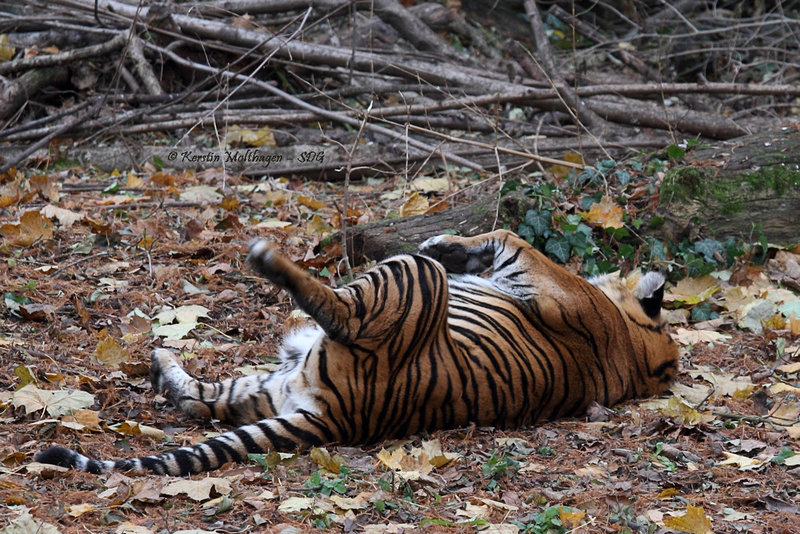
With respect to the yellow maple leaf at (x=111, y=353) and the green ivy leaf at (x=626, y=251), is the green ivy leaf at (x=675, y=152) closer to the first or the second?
the green ivy leaf at (x=626, y=251)

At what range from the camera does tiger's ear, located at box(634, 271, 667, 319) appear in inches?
201

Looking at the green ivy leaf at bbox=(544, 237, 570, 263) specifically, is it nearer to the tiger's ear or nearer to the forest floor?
the forest floor

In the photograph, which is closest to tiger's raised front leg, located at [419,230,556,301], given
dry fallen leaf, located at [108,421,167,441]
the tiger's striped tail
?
the tiger's striped tail

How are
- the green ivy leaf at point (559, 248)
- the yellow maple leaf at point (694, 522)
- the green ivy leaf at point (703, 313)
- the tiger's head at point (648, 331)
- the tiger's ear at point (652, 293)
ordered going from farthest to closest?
the green ivy leaf at point (559, 248), the green ivy leaf at point (703, 313), the tiger's ear at point (652, 293), the tiger's head at point (648, 331), the yellow maple leaf at point (694, 522)

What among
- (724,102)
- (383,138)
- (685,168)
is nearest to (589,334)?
(685,168)

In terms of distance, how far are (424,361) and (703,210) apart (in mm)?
3329

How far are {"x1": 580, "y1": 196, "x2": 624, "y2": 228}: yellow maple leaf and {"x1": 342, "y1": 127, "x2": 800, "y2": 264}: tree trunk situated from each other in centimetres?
29

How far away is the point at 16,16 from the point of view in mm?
9641

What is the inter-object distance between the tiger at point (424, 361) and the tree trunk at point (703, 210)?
4.08ft

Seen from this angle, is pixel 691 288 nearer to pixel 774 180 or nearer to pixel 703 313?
pixel 703 313

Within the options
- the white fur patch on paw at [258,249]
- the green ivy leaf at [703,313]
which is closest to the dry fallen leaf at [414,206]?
the green ivy leaf at [703,313]

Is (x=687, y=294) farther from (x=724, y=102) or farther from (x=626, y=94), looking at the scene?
(x=724, y=102)

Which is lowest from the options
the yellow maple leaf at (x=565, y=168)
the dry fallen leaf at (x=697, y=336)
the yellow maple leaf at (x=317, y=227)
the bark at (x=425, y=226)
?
the dry fallen leaf at (x=697, y=336)

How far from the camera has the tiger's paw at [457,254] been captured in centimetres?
531
